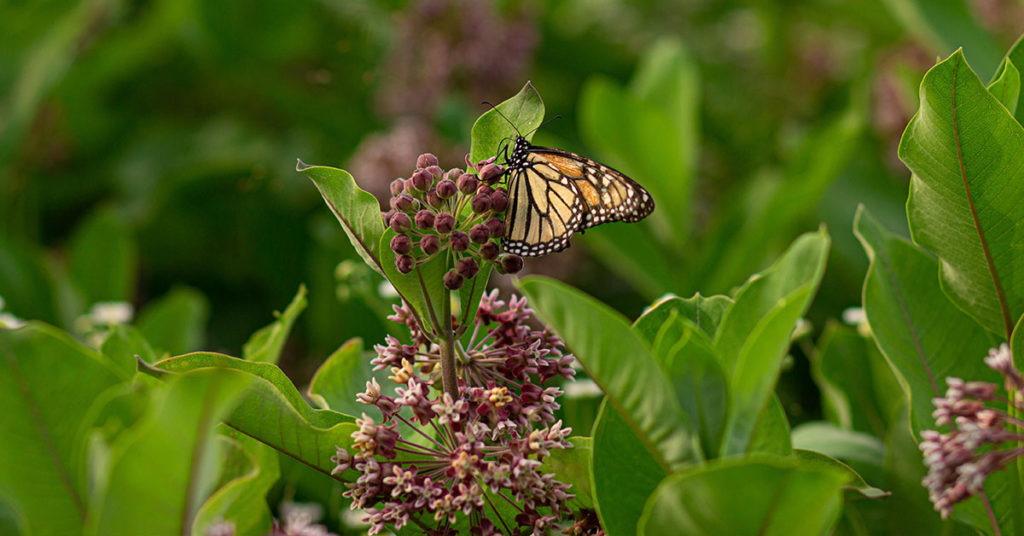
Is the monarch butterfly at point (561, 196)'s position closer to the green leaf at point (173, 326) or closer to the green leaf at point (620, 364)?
the green leaf at point (620, 364)

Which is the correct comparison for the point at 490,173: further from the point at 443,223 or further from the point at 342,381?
the point at 342,381

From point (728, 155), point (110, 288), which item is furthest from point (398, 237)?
point (728, 155)

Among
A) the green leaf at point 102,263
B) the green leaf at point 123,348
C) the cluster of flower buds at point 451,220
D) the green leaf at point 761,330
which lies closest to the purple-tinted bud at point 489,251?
the cluster of flower buds at point 451,220

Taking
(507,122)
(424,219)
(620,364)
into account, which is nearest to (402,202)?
(424,219)

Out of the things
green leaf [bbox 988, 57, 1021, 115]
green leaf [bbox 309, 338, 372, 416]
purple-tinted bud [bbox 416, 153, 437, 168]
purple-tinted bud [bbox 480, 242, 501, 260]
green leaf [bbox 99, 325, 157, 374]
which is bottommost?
green leaf [bbox 99, 325, 157, 374]

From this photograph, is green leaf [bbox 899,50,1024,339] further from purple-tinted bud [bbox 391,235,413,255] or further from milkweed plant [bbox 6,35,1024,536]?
purple-tinted bud [bbox 391,235,413,255]

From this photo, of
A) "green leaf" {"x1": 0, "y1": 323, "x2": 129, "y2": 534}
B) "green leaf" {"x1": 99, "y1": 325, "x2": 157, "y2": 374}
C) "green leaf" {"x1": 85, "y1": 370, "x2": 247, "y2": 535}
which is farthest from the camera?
"green leaf" {"x1": 99, "y1": 325, "x2": 157, "y2": 374}

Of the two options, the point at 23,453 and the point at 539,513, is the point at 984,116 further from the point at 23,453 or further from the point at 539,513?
the point at 23,453

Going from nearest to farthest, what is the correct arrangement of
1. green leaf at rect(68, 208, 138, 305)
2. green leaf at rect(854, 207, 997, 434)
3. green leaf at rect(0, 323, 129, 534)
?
green leaf at rect(0, 323, 129, 534) → green leaf at rect(854, 207, 997, 434) → green leaf at rect(68, 208, 138, 305)

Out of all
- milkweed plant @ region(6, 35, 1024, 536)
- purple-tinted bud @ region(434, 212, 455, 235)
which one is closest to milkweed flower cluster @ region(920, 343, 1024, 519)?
milkweed plant @ region(6, 35, 1024, 536)
